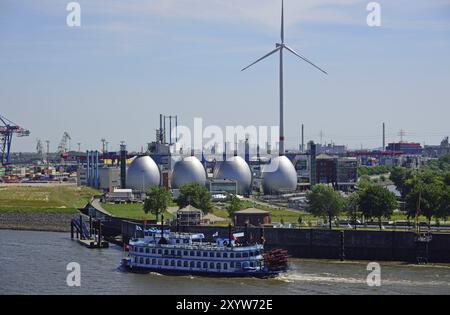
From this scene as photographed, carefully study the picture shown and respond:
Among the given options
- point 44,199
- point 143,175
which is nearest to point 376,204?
point 44,199

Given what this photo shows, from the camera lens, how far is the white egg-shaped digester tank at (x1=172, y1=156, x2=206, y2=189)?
89.9 m

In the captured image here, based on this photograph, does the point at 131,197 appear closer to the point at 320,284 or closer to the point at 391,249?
the point at 391,249

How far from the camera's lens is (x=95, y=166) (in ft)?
360

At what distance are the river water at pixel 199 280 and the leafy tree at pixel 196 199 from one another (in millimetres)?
15145

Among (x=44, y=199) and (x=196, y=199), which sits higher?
(x=196, y=199)

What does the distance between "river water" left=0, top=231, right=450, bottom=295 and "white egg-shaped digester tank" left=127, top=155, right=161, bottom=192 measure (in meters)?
40.6

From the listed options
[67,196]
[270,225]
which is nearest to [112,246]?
[270,225]

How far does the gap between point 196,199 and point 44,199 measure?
2193 cm

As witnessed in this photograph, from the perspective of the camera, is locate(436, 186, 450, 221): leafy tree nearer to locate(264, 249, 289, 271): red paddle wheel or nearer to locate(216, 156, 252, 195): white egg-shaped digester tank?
locate(264, 249, 289, 271): red paddle wheel

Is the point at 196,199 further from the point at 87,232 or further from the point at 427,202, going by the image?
the point at 427,202

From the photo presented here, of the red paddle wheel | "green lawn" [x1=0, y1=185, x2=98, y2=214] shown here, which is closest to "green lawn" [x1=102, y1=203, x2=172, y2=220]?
"green lawn" [x1=0, y1=185, x2=98, y2=214]

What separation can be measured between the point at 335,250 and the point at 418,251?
4592 millimetres

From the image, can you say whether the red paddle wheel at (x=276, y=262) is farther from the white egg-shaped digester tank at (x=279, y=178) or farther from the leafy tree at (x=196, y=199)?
the white egg-shaped digester tank at (x=279, y=178)

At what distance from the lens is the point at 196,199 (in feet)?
218
